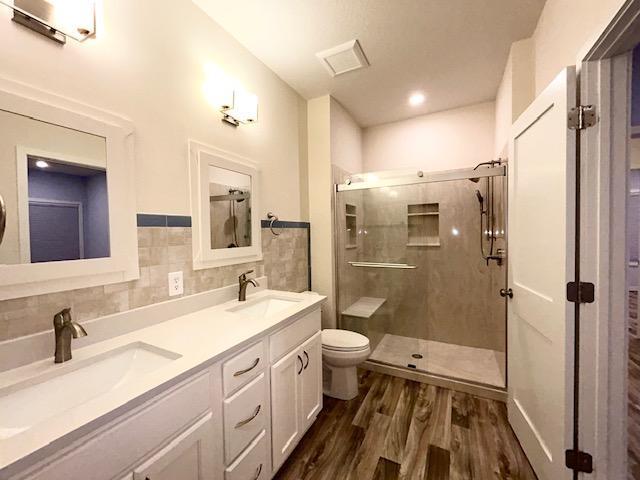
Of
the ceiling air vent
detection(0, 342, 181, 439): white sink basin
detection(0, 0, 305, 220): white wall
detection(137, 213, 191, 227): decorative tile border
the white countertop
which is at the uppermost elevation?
the ceiling air vent

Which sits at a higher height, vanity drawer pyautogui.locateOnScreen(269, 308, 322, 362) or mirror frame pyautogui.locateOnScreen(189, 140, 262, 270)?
mirror frame pyautogui.locateOnScreen(189, 140, 262, 270)

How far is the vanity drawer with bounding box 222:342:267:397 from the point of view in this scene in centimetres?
107

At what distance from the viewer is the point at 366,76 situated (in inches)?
89.1

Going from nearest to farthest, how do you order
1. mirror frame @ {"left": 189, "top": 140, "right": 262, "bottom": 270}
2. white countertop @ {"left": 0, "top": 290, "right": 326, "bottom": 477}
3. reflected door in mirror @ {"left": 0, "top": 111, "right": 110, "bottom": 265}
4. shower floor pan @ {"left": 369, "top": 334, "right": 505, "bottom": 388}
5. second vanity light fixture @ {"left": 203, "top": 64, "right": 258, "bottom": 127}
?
white countertop @ {"left": 0, "top": 290, "right": 326, "bottom": 477} < reflected door in mirror @ {"left": 0, "top": 111, "right": 110, "bottom": 265} < mirror frame @ {"left": 189, "top": 140, "right": 262, "bottom": 270} < second vanity light fixture @ {"left": 203, "top": 64, "right": 258, "bottom": 127} < shower floor pan @ {"left": 369, "top": 334, "right": 505, "bottom": 388}

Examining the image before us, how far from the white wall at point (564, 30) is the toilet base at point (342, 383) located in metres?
2.25

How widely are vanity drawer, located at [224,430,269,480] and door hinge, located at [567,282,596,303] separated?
149 cm

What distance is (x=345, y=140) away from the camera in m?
2.92

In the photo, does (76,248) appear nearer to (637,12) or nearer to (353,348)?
(353,348)

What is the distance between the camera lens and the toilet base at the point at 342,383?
207cm

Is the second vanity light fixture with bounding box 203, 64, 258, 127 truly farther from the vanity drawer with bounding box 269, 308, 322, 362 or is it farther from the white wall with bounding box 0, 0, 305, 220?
the vanity drawer with bounding box 269, 308, 322, 362

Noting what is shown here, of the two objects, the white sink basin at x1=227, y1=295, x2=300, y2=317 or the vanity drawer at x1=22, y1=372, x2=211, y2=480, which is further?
the white sink basin at x1=227, y1=295, x2=300, y2=317

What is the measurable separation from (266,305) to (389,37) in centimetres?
200

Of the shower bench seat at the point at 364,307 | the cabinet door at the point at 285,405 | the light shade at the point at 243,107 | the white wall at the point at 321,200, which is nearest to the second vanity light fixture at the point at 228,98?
the light shade at the point at 243,107

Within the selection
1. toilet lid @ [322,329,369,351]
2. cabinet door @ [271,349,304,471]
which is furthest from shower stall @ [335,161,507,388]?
cabinet door @ [271,349,304,471]
